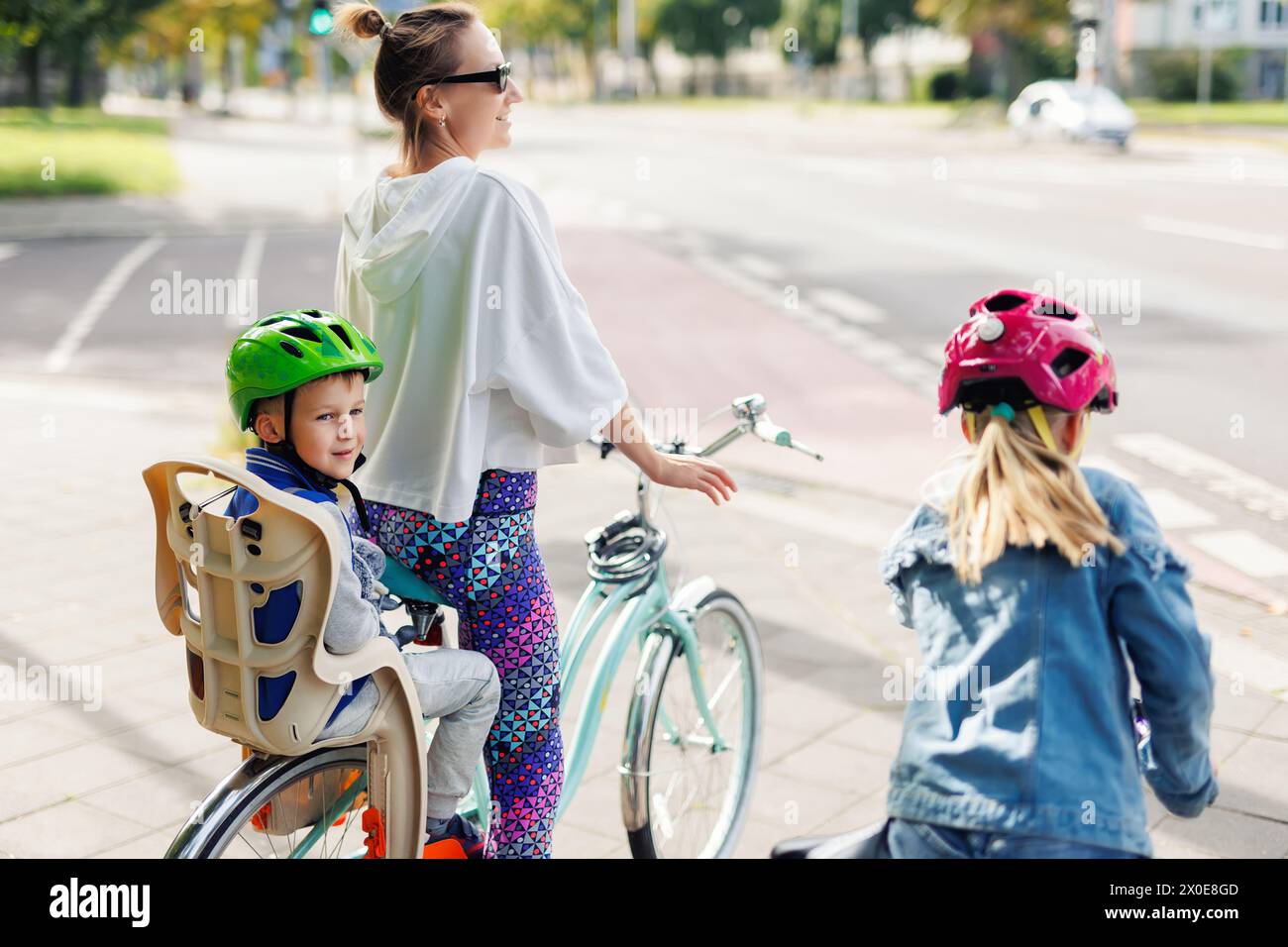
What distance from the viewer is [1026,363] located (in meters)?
2.04

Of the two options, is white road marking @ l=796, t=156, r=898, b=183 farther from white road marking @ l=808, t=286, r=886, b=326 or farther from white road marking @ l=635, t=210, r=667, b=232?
white road marking @ l=808, t=286, r=886, b=326

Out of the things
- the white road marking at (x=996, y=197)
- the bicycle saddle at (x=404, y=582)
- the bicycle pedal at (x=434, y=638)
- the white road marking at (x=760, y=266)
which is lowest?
the white road marking at (x=760, y=266)

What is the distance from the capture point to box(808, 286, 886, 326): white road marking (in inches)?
478

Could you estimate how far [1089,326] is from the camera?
84.8 inches

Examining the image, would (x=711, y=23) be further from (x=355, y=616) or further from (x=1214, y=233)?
(x=355, y=616)

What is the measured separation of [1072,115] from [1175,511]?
1094 inches

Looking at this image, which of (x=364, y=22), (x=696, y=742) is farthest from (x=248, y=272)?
(x=364, y=22)

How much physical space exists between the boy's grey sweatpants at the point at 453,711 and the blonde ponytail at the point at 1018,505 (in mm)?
934

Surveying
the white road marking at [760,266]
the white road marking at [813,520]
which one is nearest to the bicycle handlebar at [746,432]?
the white road marking at [813,520]

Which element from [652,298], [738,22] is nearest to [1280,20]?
[738,22]

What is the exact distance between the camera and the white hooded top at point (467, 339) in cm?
252

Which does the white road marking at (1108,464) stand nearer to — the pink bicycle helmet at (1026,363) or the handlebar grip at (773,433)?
the handlebar grip at (773,433)
